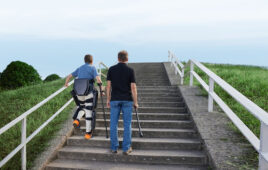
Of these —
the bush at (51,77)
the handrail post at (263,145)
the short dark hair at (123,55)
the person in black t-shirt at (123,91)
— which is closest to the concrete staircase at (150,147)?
the person in black t-shirt at (123,91)

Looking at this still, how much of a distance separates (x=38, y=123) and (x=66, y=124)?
702mm

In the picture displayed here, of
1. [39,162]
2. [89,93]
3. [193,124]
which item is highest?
[89,93]

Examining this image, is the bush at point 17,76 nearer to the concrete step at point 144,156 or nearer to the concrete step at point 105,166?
the concrete step at point 144,156

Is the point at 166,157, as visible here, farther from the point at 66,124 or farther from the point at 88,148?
the point at 66,124

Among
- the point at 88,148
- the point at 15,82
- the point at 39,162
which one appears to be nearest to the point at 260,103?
the point at 88,148

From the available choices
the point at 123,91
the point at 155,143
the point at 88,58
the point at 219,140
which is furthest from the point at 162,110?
the point at 123,91

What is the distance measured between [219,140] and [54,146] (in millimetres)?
2914

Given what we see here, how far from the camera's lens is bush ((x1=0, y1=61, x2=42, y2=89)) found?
17.7 m

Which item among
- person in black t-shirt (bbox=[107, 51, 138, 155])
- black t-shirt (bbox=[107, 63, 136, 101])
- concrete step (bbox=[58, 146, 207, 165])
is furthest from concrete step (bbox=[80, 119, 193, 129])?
black t-shirt (bbox=[107, 63, 136, 101])

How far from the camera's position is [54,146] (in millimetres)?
5109

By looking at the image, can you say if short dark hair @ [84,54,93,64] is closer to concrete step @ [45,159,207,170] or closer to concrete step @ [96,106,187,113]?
concrete step @ [96,106,187,113]

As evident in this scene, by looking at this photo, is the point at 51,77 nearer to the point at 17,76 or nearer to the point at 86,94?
the point at 17,76

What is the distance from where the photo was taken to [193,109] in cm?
632

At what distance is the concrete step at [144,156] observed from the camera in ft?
15.3
